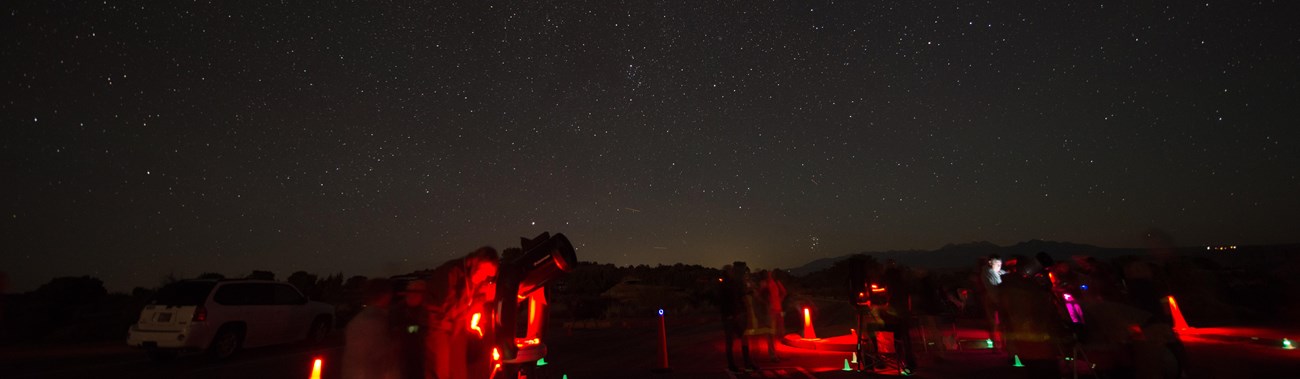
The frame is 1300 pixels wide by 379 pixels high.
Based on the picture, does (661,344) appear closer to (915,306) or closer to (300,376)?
(915,306)

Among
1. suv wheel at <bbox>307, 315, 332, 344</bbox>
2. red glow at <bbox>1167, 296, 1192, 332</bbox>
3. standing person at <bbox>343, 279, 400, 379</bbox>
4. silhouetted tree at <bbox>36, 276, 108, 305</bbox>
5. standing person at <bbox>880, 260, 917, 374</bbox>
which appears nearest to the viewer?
standing person at <bbox>343, 279, 400, 379</bbox>

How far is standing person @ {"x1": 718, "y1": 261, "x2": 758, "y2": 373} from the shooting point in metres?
9.53

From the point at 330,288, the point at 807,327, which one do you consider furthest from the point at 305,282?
the point at 807,327

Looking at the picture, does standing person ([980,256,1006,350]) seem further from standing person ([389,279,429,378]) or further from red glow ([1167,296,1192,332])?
standing person ([389,279,429,378])

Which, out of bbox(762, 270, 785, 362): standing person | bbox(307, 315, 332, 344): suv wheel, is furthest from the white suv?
bbox(762, 270, 785, 362): standing person

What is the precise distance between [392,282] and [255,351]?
13.3 metres

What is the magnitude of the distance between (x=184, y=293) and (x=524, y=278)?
471 inches

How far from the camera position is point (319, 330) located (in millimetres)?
16391

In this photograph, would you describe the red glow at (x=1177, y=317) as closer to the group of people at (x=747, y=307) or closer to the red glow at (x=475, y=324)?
the group of people at (x=747, y=307)

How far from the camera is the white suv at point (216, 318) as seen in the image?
41.8 ft

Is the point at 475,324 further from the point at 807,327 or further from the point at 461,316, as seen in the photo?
the point at 807,327

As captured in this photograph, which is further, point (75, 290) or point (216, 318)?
point (75, 290)

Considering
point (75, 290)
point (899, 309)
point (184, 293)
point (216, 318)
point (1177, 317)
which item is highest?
point (75, 290)

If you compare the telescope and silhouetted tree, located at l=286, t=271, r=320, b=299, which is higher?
silhouetted tree, located at l=286, t=271, r=320, b=299
